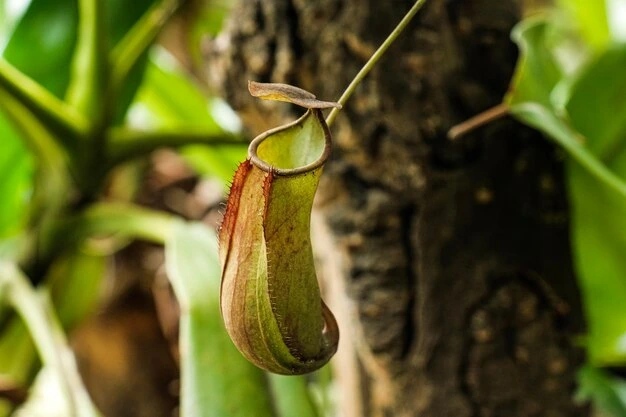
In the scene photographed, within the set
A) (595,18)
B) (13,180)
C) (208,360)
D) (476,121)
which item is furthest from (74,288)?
(595,18)

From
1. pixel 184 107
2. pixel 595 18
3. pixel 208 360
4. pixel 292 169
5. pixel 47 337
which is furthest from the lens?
pixel 184 107

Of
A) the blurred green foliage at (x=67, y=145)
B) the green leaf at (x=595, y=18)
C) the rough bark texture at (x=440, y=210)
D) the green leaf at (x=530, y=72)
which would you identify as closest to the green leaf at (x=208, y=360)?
the blurred green foliage at (x=67, y=145)

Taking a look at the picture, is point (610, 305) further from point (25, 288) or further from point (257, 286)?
point (25, 288)

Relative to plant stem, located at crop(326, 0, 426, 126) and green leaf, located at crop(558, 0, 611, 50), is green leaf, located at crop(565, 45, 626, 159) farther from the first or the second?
plant stem, located at crop(326, 0, 426, 126)

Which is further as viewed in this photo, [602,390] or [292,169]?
[602,390]

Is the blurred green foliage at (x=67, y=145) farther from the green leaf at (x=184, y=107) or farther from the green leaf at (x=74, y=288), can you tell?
the green leaf at (x=184, y=107)

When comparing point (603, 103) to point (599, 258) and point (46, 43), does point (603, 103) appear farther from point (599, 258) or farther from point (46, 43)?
point (46, 43)

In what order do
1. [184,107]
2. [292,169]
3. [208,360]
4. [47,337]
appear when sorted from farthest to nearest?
[184,107] < [47,337] < [208,360] < [292,169]

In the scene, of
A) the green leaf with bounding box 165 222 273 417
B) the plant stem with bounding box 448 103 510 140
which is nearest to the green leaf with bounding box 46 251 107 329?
the green leaf with bounding box 165 222 273 417
